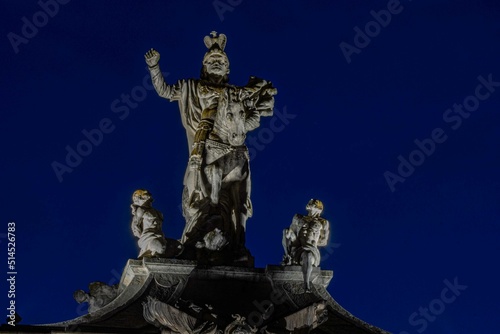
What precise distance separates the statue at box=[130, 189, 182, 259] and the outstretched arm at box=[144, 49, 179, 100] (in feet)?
7.96

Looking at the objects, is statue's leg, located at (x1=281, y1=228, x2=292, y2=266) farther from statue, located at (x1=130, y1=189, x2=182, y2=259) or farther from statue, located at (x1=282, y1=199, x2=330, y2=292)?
statue, located at (x1=130, y1=189, x2=182, y2=259)

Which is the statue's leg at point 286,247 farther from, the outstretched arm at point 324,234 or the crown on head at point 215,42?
the crown on head at point 215,42

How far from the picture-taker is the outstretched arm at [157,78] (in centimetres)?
1944

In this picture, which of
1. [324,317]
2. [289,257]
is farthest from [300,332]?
[289,257]

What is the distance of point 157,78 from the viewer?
19641mm

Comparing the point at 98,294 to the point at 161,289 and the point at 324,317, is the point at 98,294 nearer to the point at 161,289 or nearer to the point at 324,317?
the point at 161,289

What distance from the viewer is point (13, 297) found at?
1791 centimetres

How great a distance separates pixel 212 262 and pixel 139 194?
1778 millimetres

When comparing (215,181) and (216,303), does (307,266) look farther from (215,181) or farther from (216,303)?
(215,181)

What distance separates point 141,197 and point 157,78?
2683 millimetres

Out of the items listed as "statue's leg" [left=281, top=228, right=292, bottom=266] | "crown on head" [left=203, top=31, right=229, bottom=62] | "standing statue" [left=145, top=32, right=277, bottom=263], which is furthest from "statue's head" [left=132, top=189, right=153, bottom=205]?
"crown on head" [left=203, top=31, right=229, bottom=62]

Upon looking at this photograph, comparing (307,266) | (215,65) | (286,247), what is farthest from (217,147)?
(307,266)

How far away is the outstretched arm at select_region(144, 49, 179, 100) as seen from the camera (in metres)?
19.4

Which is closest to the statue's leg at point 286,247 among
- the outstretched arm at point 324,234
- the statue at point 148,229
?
the outstretched arm at point 324,234
